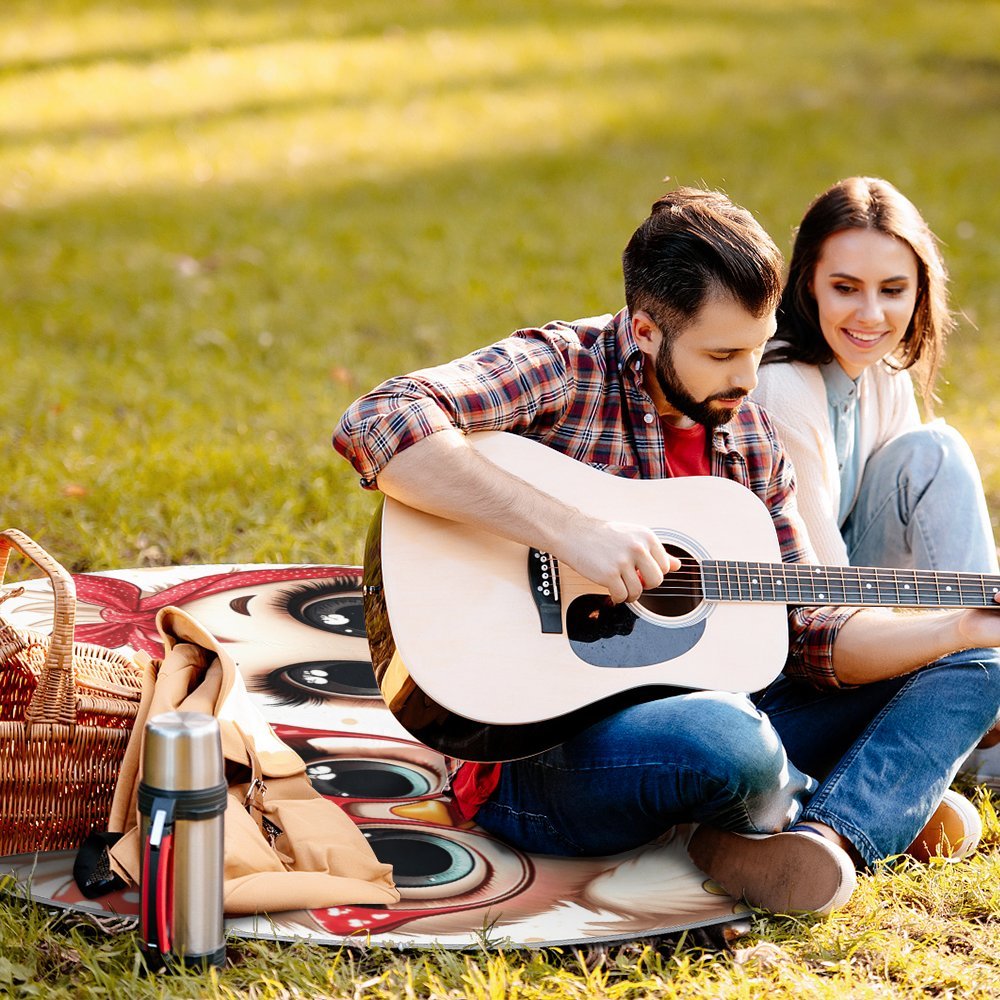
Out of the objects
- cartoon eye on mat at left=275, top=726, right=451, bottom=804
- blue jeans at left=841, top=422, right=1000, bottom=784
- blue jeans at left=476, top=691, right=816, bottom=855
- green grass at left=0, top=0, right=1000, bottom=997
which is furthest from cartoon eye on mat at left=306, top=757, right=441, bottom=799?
blue jeans at left=841, top=422, right=1000, bottom=784

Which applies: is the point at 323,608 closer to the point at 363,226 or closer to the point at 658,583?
the point at 658,583

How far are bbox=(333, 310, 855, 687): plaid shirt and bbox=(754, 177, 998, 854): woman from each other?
0.30 metres

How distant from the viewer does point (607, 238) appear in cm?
810

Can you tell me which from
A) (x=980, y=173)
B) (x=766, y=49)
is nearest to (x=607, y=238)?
(x=980, y=173)

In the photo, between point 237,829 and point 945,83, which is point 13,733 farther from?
point 945,83

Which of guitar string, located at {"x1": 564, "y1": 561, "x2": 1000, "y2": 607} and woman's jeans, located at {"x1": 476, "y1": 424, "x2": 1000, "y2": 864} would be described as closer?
woman's jeans, located at {"x1": 476, "y1": 424, "x2": 1000, "y2": 864}

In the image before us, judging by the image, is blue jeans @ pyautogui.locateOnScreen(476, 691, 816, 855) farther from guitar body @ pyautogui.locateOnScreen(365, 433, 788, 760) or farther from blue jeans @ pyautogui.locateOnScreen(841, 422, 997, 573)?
blue jeans @ pyautogui.locateOnScreen(841, 422, 997, 573)

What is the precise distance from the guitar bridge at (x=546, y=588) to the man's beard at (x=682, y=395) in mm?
441

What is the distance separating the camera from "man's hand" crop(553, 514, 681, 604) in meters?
2.66

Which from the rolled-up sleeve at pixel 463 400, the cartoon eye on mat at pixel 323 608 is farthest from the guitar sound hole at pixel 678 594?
the cartoon eye on mat at pixel 323 608

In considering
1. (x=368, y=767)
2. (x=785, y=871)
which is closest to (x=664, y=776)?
(x=785, y=871)

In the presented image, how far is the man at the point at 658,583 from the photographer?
2658 mm

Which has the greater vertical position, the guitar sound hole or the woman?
the woman

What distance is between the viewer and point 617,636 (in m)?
2.73
